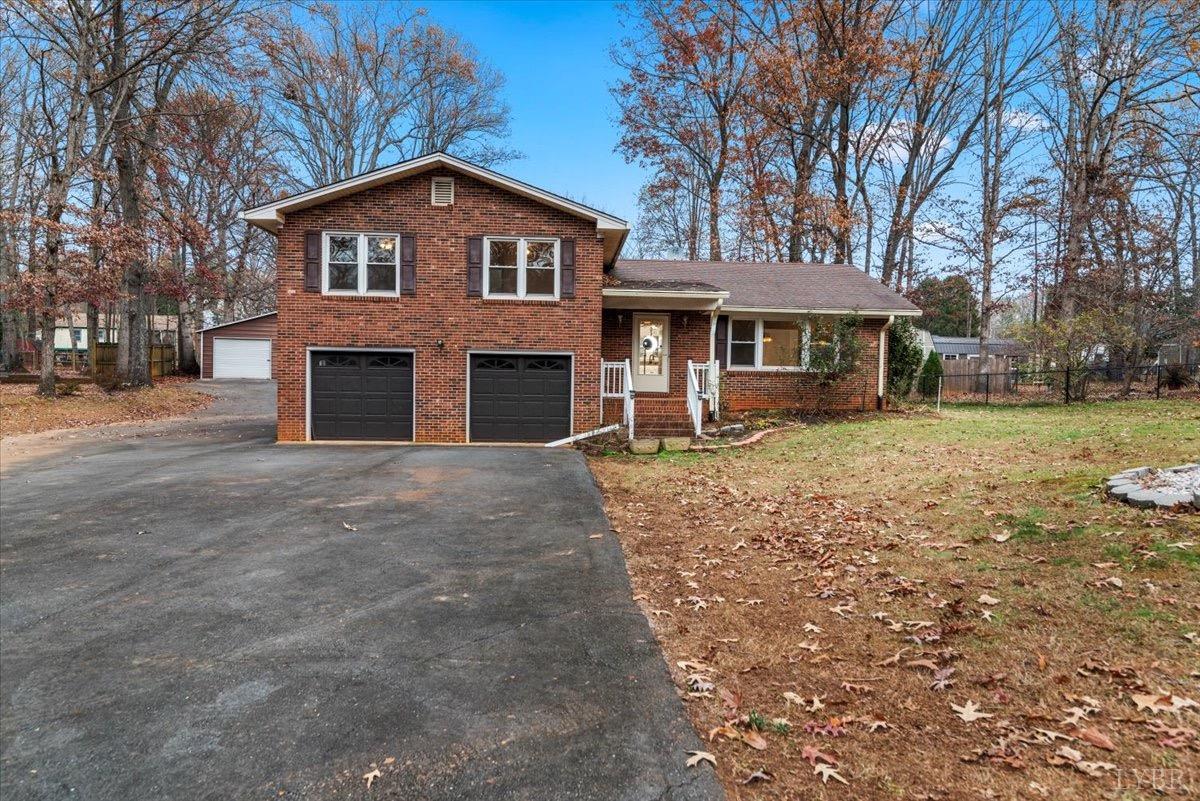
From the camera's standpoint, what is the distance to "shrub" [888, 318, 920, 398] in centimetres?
1864

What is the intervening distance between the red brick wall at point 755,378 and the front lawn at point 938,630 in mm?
7912

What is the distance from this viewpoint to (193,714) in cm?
313

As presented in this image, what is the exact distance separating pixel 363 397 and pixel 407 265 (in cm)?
291

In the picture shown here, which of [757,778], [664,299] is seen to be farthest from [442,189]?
[757,778]

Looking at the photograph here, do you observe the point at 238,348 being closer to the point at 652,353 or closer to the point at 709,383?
the point at 652,353

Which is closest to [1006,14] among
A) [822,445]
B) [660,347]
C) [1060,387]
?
[1060,387]

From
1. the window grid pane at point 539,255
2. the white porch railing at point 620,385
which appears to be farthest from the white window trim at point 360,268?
the white porch railing at point 620,385

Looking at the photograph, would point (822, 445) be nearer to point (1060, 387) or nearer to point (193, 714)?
point (193, 714)

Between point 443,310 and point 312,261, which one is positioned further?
point 443,310

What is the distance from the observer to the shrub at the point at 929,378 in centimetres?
2128

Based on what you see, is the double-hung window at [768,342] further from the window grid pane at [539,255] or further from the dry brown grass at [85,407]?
the dry brown grass at [85,407]

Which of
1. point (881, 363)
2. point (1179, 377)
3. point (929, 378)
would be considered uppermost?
point (881, 363)

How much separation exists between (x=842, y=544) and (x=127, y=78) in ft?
75.0

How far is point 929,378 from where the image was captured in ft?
70.1
